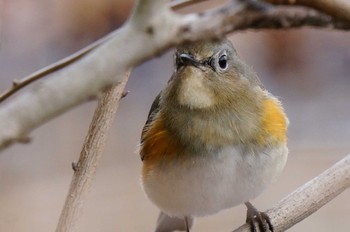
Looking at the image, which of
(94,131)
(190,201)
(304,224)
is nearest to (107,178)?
(304,224)

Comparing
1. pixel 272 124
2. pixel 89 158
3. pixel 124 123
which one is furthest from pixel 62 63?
pixel 124 123

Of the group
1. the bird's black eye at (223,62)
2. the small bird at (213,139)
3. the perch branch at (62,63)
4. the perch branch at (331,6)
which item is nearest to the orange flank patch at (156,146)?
the small bird at (213,139)

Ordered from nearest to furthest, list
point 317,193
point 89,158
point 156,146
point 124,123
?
1. point 89,158
2. point 317,193
3. point 156,146
4. point 124,123

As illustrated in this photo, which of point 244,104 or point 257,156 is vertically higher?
point 244,104

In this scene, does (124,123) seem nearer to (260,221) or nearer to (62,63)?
(260,221)

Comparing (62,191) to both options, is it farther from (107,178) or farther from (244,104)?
(244,104)

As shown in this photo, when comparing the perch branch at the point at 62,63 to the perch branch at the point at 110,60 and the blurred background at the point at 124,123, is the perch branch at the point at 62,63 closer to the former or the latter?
the perch branch at the point at 110,60
